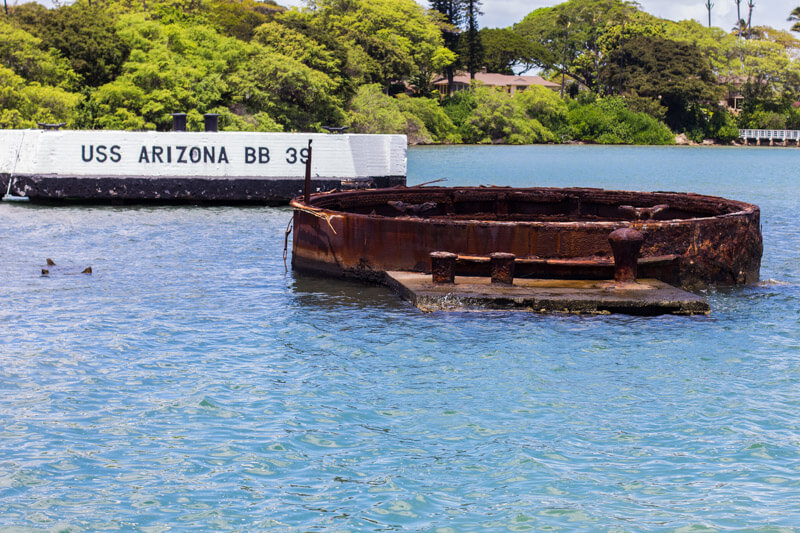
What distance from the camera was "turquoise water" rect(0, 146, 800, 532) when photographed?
6734 millimetres

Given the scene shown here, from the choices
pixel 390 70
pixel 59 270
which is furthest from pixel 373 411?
pixel 390 70

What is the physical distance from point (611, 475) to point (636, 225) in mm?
6423

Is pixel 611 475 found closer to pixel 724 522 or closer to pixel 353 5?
pixel 724 522

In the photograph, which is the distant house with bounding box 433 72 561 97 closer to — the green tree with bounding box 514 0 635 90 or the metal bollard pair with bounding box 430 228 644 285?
the green tree with bounding box 514 0 635 90

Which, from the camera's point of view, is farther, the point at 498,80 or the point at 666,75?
the point at 498,80

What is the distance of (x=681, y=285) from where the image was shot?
1348 centimetres

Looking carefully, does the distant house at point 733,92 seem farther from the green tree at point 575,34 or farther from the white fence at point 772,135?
the green tree at point 575,34

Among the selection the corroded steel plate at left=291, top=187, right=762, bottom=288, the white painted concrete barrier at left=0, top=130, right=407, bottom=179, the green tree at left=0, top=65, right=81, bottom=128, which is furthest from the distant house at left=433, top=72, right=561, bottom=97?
the corroded steel plate at left=291, top=187, right=762, bottom=288

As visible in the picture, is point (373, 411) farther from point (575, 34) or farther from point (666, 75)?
point (575, 34)

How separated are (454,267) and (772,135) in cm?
11213

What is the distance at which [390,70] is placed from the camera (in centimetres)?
9669

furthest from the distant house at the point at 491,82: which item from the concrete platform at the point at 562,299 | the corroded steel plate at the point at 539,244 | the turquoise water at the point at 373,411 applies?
the concrete platform at the point at 562,299

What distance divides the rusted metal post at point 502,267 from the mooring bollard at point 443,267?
528mm

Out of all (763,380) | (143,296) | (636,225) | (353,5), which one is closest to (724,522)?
(763,380)
